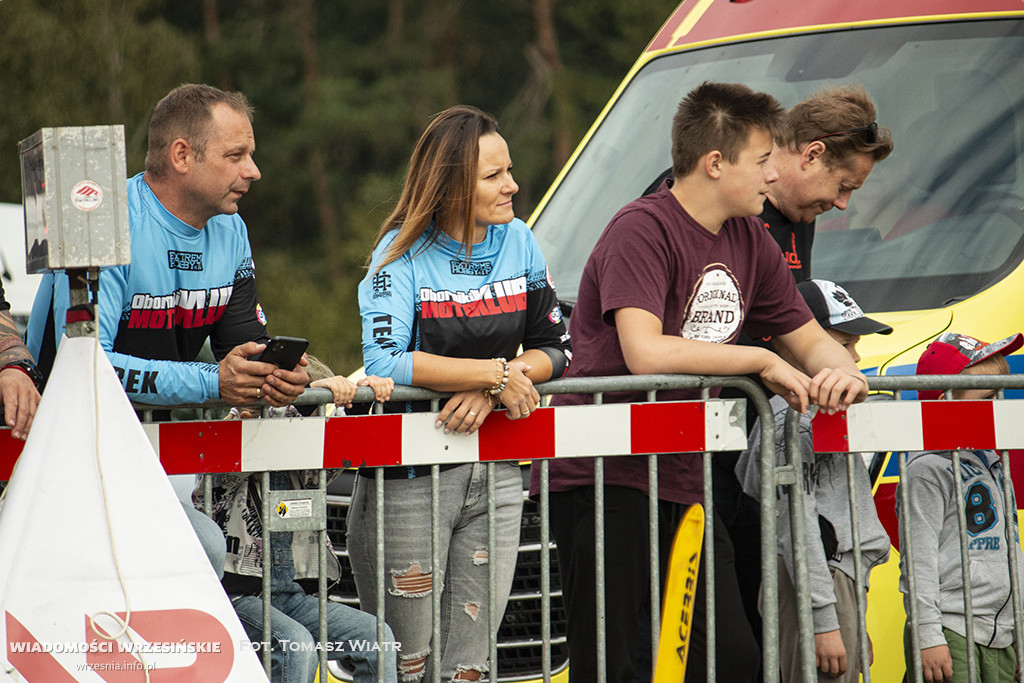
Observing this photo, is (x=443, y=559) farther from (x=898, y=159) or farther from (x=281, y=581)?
(x=898, y=159)

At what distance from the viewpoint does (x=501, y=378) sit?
375cm

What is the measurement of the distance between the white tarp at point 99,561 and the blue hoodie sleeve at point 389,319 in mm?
722

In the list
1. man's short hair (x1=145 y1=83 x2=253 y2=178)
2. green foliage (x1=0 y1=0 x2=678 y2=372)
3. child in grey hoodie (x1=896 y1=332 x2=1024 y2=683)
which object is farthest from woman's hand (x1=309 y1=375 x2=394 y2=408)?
green foliage (x1=0 y1=0 x2=678 y2=372)

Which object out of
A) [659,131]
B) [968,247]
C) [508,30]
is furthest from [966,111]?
[508,30]

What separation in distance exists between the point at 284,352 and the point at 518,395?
0.67 metres

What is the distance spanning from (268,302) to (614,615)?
16.4 metres

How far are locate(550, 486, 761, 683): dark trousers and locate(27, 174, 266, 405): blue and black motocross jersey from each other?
3.79 ft

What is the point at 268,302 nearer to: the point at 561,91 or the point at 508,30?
the point at 561,91

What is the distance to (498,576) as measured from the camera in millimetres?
3969

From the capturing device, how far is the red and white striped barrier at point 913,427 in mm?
3986

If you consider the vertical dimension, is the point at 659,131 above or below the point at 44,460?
above

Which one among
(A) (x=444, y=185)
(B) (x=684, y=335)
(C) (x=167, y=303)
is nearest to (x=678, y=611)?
(B) (x=684, y=335)

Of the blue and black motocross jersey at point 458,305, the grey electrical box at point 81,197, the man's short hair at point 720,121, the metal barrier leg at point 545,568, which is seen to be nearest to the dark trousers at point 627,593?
the metal barrier leg at point 545,568

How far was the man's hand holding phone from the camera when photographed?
359 cm
